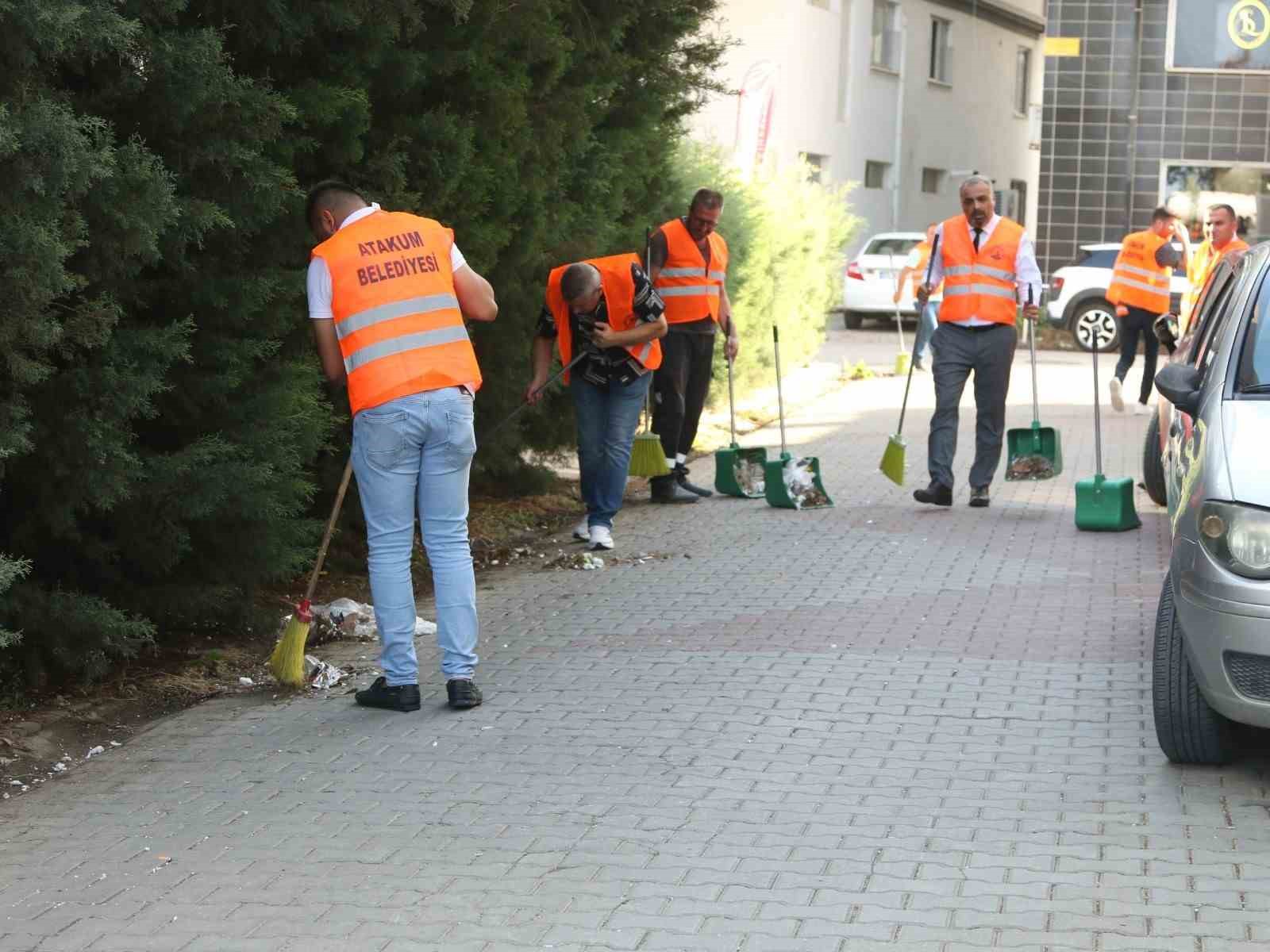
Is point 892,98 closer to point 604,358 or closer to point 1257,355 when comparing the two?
point 604,358

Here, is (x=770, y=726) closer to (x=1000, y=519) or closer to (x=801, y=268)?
(x=1000, y=519)

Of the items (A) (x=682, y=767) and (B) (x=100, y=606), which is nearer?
(A) (x=682, y=767)

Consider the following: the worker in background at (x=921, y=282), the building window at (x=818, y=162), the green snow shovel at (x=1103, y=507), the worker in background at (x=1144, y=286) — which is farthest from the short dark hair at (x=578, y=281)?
the building window at (x=818, y=162)

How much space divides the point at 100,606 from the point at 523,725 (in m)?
1.55

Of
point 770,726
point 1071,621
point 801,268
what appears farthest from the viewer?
point 801,268

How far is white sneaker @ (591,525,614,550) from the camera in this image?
10094 millimetres

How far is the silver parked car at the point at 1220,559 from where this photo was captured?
214 inches

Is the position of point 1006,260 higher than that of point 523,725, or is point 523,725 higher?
point 1006,260

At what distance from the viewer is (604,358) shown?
995 cm

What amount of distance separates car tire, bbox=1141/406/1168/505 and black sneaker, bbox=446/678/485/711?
5.62 m

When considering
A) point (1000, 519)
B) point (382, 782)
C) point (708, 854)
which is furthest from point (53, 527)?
point (1000, 519)

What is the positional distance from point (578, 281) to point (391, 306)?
300cm

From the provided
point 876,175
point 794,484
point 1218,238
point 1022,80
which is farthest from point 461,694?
point 1022,80

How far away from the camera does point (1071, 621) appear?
823 centimetres
